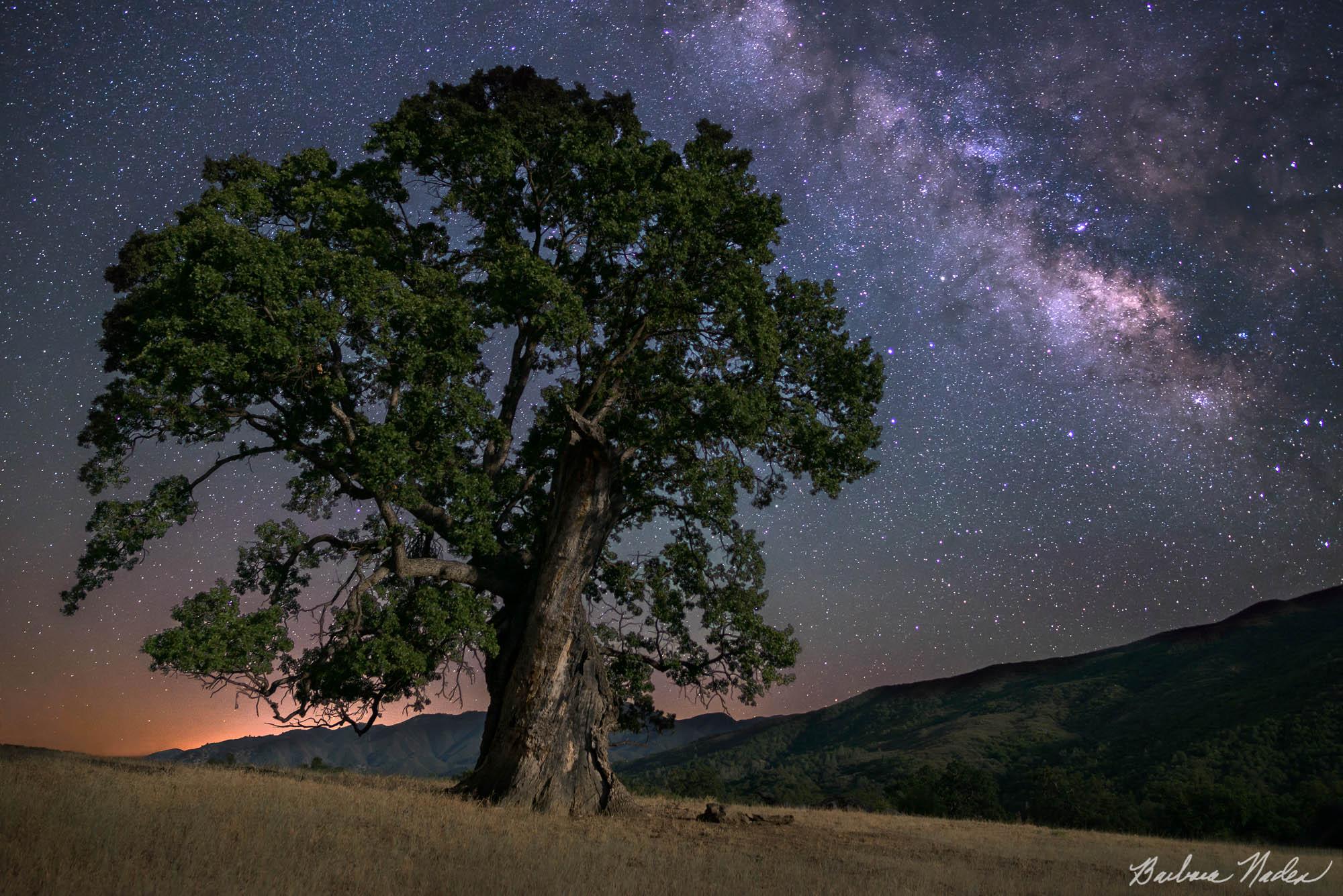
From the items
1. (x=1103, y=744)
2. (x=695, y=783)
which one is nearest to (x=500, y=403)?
(x=695, y=783)

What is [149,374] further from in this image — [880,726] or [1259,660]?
[880,726]

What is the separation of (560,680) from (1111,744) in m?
94.3

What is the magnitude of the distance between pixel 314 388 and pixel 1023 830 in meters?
23.4

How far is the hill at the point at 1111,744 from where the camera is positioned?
40.9 metres

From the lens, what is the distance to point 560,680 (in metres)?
18.5

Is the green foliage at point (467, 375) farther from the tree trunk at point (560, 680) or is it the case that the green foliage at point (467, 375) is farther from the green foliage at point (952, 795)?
the green foliage at point (952, 795)

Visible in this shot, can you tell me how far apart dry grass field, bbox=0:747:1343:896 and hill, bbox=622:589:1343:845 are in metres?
16.4

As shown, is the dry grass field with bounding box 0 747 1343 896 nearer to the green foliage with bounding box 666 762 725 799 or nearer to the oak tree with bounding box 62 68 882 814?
the oak tree with bounding box 62 68 882 814

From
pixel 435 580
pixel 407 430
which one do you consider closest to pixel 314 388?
pixel 407 430
